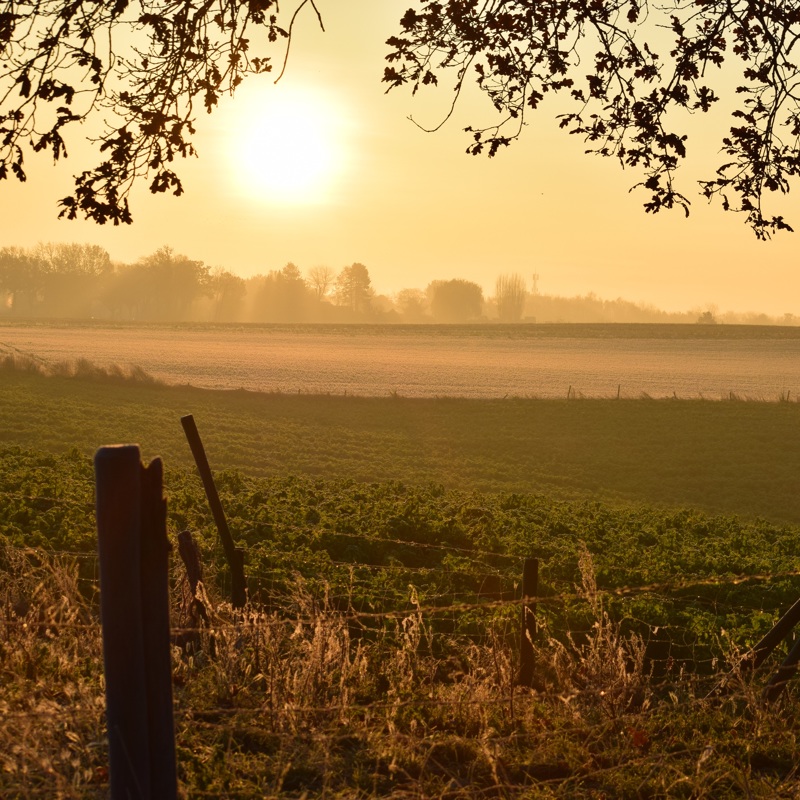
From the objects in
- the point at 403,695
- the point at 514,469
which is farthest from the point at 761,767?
the point at 514,469

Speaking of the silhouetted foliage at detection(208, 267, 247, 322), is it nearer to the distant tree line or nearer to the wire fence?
the distant tree line

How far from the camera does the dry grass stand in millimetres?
5312

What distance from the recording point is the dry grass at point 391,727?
531 cm

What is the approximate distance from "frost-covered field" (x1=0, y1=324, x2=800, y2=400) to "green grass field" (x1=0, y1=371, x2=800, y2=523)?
717 centimetres

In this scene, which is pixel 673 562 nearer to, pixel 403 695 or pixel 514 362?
pixel 403 695

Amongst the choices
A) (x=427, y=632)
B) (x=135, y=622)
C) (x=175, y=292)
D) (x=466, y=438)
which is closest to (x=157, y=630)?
(x=135, y=622)

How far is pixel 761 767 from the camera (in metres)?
6.10

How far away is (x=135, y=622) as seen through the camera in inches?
136

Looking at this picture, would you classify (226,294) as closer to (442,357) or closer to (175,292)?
(175,292)

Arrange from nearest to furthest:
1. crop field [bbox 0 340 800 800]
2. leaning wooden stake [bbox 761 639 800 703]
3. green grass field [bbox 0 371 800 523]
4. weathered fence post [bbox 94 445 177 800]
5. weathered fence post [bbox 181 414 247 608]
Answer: weathered fence post [bbox 94 445 177 800], crop field [bbox 0 340 800 800], leaning wooden stake [bbox 761 639 800 703], weathered fence post [bbox 181 414 247 608], green grass field [bbox 0 371 800 523]

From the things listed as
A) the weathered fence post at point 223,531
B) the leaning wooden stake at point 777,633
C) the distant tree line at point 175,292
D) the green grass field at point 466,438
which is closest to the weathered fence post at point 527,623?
the leaning wooden stake at point 777,633

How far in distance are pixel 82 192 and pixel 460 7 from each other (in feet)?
12.0

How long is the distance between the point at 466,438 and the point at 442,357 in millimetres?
48820

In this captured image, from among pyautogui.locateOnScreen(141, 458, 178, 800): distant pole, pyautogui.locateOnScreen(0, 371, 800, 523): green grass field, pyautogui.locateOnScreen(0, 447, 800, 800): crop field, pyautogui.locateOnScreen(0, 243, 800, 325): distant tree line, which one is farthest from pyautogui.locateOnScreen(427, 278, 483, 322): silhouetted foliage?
pyautogui.locateOnScreen(141, 458, 178, 800): distant pole
